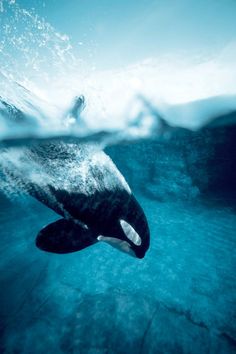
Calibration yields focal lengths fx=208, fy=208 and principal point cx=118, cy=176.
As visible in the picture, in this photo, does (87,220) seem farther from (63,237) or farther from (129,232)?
(129,232)

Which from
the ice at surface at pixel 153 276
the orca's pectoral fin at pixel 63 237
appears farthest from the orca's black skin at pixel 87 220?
the ice at surface at pixel 153 276

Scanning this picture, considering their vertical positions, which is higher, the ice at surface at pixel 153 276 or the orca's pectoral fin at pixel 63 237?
the orca's pectoral fin at pixel 63 237

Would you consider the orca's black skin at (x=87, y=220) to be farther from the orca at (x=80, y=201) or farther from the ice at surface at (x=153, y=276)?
the ice at surface at (x=153, y=276)

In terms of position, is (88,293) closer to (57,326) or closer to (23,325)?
(57,326)

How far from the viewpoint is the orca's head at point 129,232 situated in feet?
10.6

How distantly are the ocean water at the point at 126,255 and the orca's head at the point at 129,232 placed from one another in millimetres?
708

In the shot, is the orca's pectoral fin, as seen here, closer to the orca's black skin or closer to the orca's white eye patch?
the orca's black skin

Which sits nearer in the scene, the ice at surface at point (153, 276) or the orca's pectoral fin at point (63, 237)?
the orca's pectoral fin at point (63, 237)

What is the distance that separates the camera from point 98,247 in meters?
11.1

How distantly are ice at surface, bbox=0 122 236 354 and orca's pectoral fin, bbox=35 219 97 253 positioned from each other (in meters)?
5.36

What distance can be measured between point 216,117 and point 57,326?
1117 cm

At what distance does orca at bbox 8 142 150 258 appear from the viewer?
9.40ft

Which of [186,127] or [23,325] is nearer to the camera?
[23,325]

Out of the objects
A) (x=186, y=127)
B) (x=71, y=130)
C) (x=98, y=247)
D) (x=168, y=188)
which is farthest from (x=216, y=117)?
(x=98, y=247)
